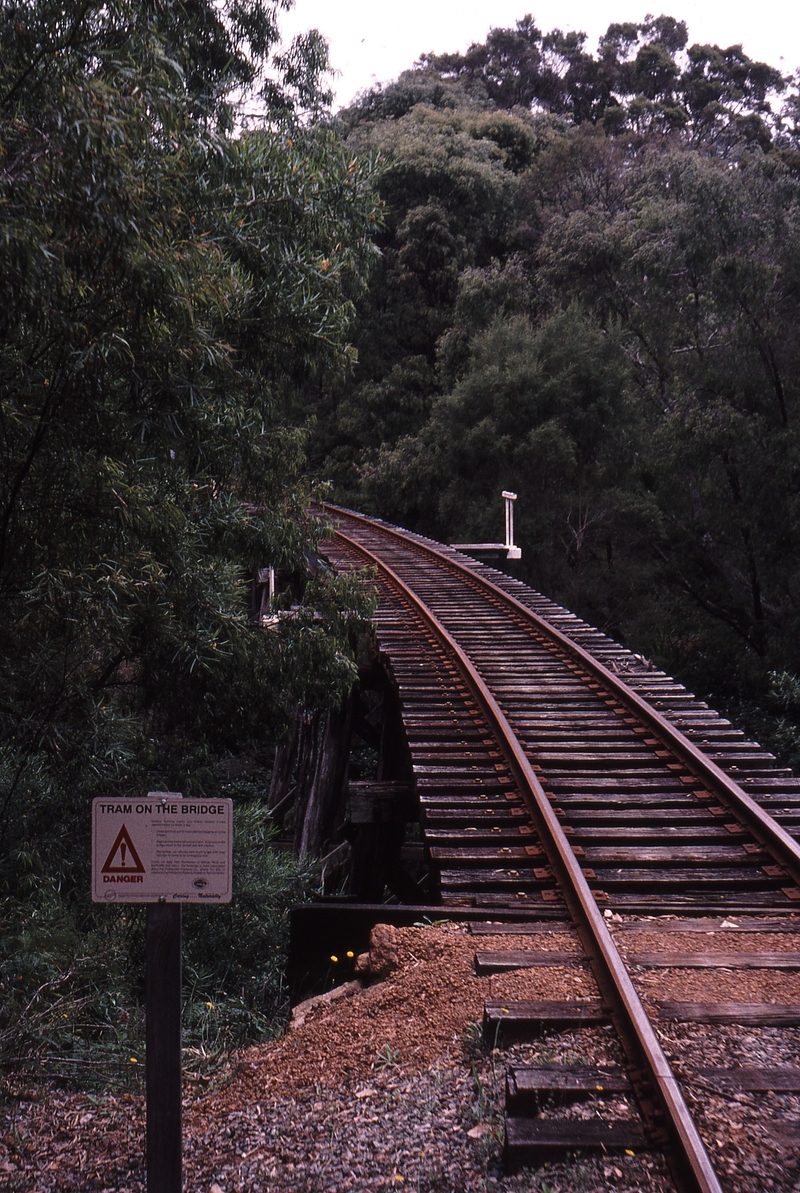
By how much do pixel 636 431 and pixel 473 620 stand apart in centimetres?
1329

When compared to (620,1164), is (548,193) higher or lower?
higher

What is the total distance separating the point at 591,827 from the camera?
5.33 m

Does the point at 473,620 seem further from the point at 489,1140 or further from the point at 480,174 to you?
the point at 480,174

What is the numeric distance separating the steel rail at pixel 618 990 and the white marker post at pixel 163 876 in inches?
52.9

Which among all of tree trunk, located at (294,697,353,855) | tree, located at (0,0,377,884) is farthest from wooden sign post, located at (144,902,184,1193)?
tree trunk, located at (294,697,353,855)

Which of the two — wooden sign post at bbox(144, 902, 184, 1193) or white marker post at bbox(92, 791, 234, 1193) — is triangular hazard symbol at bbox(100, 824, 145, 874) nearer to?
white marker post at bbox(92, 791, 234, 1193)

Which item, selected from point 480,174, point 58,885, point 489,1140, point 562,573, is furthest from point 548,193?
point 489,1140

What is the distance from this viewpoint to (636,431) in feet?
74.1

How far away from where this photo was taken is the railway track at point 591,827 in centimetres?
291

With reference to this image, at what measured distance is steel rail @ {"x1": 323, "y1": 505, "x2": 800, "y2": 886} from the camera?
488 centimetres

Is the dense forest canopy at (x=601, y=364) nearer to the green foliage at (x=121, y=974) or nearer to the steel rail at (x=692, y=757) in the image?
the steel rail at (x=692, y=757)

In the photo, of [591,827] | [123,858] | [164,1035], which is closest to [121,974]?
[591,827]

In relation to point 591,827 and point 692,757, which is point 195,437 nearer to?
point 591,827

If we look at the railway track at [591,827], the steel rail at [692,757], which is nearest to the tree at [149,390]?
the railway track at [591,827]
